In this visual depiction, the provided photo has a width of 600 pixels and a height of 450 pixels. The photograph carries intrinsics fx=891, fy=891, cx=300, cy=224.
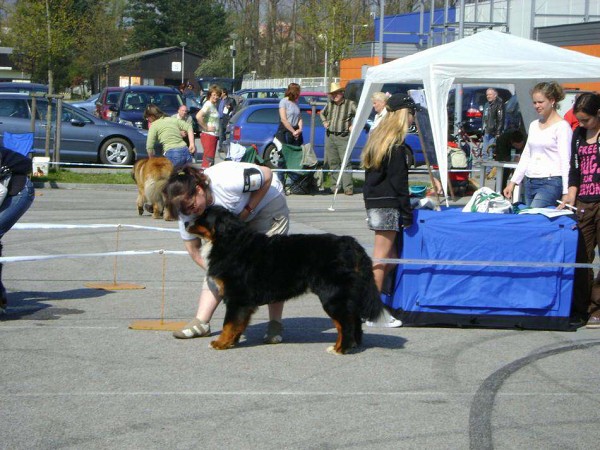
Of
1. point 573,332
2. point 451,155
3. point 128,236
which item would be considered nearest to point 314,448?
point 573,332

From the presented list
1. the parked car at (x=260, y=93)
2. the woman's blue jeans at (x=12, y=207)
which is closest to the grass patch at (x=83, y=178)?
the woman's blue jeans at (x=12, y=207)

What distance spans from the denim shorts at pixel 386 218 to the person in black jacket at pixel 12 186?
2.92 m

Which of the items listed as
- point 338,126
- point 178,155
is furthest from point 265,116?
point 178,155

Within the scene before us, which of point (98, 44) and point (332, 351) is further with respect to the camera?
point (98, 44)

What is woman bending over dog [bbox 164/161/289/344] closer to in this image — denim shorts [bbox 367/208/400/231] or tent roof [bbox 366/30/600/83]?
denim shorts [bbox 367/208/400/231]

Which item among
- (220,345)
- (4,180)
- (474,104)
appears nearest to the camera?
(220,345)

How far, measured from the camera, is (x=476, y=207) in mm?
7910

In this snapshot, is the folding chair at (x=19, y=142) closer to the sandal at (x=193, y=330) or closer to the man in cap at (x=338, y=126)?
the man in cap at (x=338, y=126)

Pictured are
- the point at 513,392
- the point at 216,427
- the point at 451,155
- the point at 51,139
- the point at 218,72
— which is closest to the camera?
the point at 216,427

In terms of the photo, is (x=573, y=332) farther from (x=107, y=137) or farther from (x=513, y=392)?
(x=107, y=137)

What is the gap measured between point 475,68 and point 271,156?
7503 millimetres

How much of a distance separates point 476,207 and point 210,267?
2.75 meters

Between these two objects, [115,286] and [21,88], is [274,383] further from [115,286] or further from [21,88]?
[21,88]

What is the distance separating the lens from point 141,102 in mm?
29625
